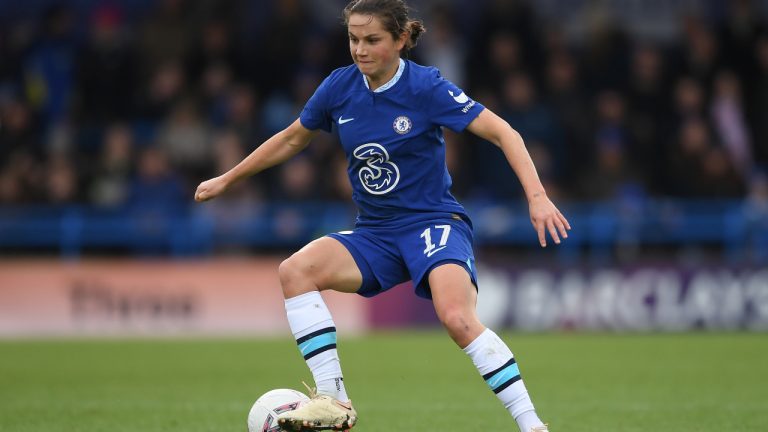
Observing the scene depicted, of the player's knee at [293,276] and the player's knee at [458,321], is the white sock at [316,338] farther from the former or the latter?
the player's knee at [458,321]

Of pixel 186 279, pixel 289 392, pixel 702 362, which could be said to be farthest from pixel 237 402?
pixel 186 279

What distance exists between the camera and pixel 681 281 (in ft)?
48.2

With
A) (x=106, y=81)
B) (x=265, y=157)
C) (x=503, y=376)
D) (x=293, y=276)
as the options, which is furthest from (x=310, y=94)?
(x=503, y=376)

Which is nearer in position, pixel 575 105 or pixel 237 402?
pixel 237 402

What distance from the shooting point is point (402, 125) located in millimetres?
6152

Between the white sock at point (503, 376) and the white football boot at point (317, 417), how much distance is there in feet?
2.29

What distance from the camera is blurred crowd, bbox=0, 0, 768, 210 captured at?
15297 millimetres

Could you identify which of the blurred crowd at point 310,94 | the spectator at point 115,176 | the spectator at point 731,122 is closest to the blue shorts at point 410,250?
the blurred crowd at point 310,94

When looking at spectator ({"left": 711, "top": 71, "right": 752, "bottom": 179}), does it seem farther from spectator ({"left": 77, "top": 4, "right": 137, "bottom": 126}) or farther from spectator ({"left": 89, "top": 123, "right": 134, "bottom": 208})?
spectator ({"left": 77, "top": 4, "right": 137, "bottom": 126})

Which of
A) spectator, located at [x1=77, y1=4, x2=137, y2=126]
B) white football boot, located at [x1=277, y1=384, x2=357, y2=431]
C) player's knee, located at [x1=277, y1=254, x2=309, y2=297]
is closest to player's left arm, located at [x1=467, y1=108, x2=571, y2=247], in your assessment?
player's knee, located at [x1=277, y1=254, x2=309, y2=297]

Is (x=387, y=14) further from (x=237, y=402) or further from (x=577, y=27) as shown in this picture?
(x=577, y=27)

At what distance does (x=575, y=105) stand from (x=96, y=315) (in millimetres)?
6463

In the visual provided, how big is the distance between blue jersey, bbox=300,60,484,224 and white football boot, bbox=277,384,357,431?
999 mm

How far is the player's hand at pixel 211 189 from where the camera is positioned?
6488 millimetres
